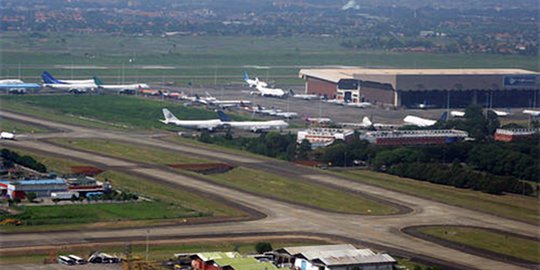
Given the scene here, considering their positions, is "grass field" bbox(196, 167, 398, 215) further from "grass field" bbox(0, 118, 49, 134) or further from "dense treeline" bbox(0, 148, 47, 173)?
"grass field" bbox(0, 118, 49, 134)

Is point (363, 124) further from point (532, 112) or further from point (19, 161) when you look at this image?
point (19, 161)

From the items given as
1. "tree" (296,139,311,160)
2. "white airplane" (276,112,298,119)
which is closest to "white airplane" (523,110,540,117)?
"white airplane" (276,112,298,119)

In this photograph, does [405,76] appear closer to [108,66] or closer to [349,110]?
[349,110]

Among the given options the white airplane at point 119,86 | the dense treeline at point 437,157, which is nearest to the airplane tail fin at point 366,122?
the dense treeline at point 437,157

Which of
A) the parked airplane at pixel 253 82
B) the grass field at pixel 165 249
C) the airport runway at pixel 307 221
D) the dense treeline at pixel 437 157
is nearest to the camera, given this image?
the grass field at pixel 165 249

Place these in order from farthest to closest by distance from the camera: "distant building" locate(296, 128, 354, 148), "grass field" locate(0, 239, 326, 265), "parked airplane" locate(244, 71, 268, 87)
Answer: "parked airplane" locate(244, 71, 268, 87) < "distant building" locate(296, 128, 354, 148) < "grass field" locate(0, 239, 326, 265)

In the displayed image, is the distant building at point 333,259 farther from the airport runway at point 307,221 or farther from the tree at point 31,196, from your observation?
the tree at point 31,196
